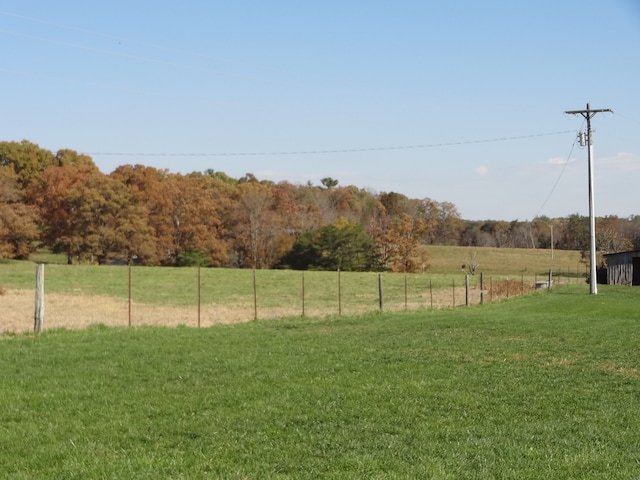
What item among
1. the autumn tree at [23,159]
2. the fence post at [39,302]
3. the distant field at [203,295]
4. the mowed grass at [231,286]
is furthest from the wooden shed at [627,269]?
the autumn tree at [23,159]

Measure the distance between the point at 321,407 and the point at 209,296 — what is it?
38091mm

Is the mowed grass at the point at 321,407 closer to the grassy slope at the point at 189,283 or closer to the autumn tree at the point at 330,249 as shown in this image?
the grassy slope at the point at 189,283

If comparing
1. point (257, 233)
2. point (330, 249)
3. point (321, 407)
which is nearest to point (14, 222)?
point (257, 233)

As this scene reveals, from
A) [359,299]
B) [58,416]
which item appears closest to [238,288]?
[359,299]

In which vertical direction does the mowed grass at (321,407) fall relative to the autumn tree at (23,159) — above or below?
below

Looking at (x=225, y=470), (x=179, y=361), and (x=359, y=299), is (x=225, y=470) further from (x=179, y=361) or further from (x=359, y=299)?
(x=359, y=299)

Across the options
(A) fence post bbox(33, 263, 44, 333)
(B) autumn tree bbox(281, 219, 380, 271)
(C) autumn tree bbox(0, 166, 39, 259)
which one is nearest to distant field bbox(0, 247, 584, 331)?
(A) fence post bbox(33, 263, 44, 333)

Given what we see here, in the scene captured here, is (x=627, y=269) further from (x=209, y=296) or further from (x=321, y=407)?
(x=321, y=407)

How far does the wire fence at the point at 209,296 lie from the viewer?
29086mm

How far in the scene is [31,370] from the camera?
13.4m

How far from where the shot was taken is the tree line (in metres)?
77.9

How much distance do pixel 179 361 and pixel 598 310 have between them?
21.1 m

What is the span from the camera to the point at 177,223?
8681 cm

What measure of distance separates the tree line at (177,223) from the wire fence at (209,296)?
44.9 feet
